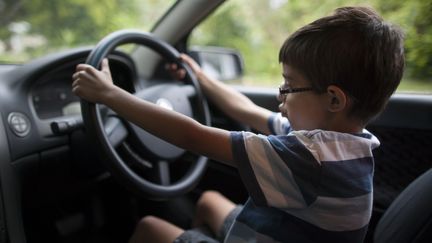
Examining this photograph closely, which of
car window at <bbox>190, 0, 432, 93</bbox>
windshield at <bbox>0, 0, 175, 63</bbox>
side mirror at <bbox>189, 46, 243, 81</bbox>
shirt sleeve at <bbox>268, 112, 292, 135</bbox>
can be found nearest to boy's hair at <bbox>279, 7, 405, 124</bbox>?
car window at <bbox>190, 0, 432, 93</bbox>

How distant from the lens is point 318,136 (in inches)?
37.4

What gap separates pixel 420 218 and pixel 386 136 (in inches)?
19.8

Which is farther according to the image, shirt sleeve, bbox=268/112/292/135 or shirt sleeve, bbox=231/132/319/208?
shirt sleeve, bbox=268/112/292/135

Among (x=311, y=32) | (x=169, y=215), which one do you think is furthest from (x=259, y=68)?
(x=311, y=32)

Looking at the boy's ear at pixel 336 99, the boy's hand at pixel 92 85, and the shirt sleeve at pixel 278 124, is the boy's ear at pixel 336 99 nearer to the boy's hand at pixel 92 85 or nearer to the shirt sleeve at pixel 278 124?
the shirt sleeve at pixel 278 124

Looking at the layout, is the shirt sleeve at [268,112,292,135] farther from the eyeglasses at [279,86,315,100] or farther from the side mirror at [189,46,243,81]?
the side mirror at [189,46,243,81]

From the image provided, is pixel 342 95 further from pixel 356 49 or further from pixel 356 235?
pixel 356 235

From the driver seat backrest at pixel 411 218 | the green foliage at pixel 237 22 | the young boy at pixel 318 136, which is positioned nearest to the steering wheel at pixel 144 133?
the young boy at pixel 318 136

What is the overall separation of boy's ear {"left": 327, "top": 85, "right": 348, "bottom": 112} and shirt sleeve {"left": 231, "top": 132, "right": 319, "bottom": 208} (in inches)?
4.4

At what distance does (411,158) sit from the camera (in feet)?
4.74

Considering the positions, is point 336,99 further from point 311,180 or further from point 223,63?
point 223,63

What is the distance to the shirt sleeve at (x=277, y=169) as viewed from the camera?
924 millimetres

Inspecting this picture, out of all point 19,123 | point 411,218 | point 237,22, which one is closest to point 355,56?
point 411,218

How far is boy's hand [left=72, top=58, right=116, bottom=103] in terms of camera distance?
3.58 feet
